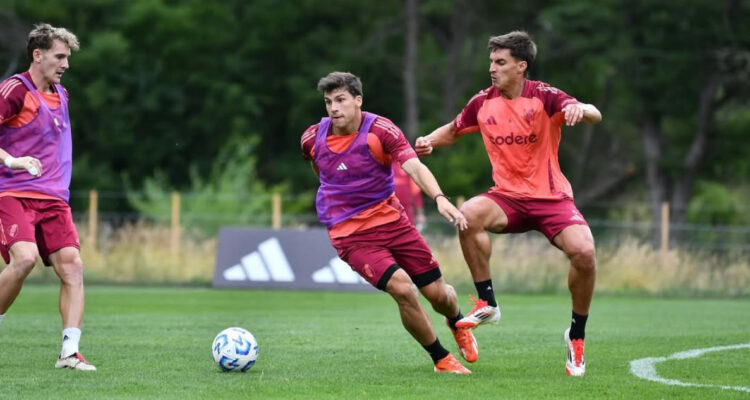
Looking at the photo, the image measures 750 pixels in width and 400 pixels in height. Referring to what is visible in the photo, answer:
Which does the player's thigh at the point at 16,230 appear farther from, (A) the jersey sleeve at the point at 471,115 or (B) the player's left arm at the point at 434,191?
(A) the jersey sleeve at the point at 471,115

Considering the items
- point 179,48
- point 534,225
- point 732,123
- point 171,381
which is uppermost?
point 179,48

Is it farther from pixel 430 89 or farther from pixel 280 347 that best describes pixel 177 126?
pixel 280 347

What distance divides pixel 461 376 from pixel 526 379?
441mm

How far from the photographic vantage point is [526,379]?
8375 mm

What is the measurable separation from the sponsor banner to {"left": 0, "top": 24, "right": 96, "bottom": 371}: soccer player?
38.4ft

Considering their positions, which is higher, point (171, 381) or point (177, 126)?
point (177, 126)

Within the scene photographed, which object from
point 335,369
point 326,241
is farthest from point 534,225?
point 326,241

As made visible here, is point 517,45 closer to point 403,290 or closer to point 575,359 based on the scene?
point 403,290

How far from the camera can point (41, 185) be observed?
882 centimetres

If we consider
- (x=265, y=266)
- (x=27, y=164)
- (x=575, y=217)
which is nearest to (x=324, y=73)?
(x=265, y=266)

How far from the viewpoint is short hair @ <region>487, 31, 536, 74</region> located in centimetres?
899

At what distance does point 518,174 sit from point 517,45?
93cm

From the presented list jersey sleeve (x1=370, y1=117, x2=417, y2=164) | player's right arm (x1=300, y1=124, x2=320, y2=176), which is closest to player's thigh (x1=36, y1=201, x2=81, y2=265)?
player's right arm (x1=300, y1=124, x2=320, y2=176)

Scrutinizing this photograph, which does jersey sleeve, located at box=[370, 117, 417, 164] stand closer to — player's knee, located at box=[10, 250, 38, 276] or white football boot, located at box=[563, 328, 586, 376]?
white football boot, located at box=[563, 328, 586, 376]
